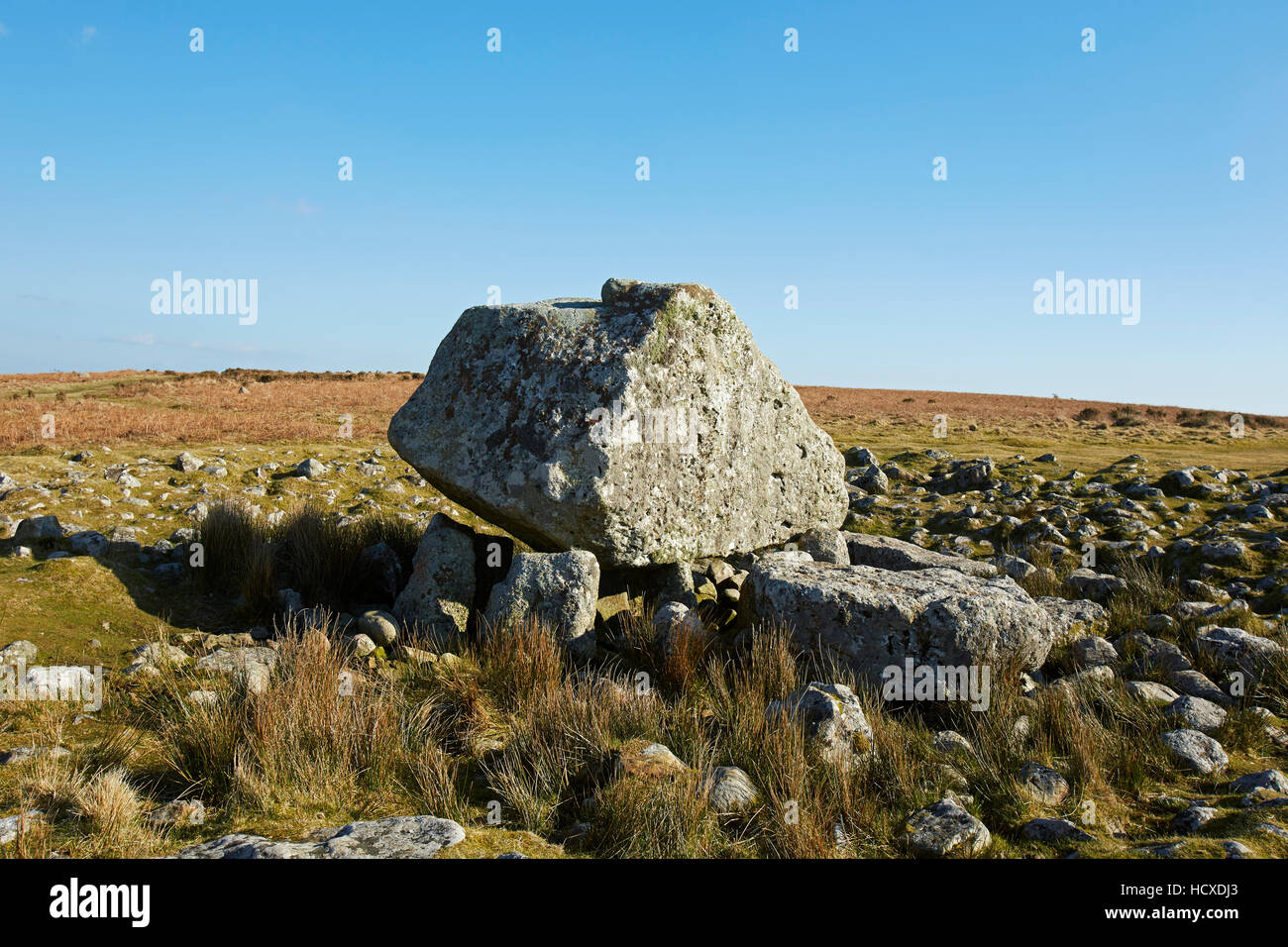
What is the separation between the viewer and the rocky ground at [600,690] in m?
4.45

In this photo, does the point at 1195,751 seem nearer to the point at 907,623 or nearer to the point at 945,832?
the point at 907,623

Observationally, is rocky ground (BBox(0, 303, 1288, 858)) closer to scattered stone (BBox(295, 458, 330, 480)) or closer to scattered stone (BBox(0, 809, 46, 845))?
scattered stone (BBox(0, 809, 46, 845))

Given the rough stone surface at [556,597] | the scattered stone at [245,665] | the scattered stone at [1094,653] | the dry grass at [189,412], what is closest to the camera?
the scattered stone at [245,665]

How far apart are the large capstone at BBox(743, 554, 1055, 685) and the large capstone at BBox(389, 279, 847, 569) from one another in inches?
57.6

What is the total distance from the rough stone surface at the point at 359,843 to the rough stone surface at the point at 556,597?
2880mm

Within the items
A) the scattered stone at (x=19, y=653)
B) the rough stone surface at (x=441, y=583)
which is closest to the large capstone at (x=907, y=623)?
the rough stone surface at (x=441, y=583)

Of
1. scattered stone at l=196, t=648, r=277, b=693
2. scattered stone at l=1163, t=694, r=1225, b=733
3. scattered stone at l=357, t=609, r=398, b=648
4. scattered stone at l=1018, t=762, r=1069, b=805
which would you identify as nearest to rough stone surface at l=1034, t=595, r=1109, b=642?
scattered stone at l=1163, t=694, r=1225, b=733

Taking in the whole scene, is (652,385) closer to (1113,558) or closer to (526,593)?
(526,593)

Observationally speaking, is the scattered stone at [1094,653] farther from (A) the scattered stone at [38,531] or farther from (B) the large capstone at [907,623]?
(A) the scattered stone at [38,531]

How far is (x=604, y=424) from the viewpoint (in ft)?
24.9

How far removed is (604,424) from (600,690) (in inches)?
101

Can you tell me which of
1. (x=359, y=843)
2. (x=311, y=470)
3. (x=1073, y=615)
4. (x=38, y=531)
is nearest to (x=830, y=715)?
(x=359, y=843)

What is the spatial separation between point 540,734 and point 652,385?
370 cm
